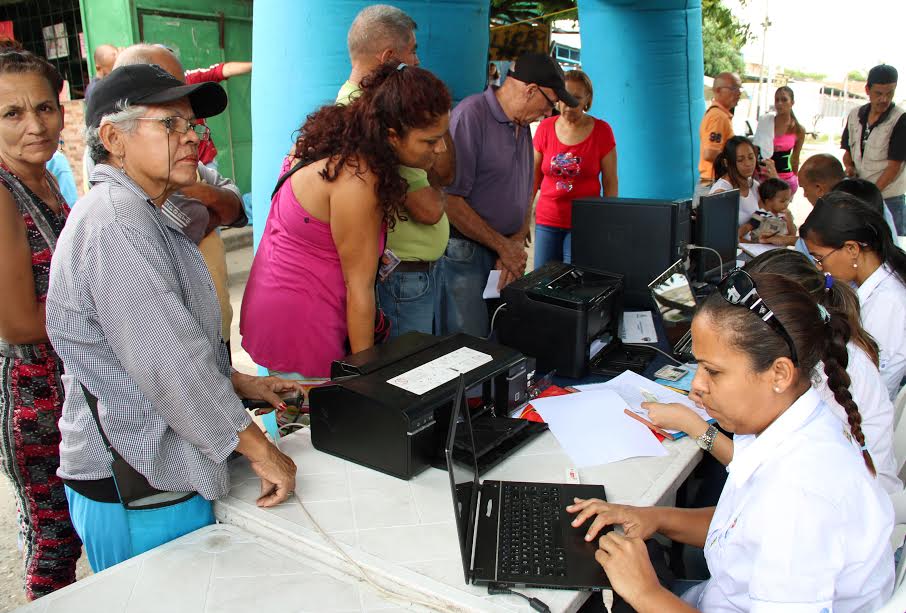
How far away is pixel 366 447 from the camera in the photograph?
1600 millimetres

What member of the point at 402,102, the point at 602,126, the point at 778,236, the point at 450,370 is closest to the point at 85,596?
the point at 450,370

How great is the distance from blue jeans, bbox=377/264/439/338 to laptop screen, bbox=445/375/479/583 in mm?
1075

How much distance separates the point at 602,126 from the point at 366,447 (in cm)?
294

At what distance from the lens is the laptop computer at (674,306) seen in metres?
2.47

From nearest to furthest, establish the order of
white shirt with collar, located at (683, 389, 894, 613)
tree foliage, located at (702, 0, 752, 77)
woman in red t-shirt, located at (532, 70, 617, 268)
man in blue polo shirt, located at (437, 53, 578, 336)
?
1. white shirt with collar, located at (683, 389, 894, 613)
2. man in blue polo shirt, located at (437, 53, 578, 336)
3. woman in red t-shirt, located at (532, 70, 617, 268)
4. tree foliage, located at (702, 0, 752, 77)

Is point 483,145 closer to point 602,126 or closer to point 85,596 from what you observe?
point 602,126

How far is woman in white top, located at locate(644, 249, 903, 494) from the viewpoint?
5.51ft

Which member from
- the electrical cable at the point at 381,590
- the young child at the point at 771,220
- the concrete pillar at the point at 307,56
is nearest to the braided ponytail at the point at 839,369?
the electrical cable at the point at 381,590

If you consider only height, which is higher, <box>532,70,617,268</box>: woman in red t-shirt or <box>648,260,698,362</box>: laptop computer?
<box>532,70,617,268</box>: woman in red t-shirt

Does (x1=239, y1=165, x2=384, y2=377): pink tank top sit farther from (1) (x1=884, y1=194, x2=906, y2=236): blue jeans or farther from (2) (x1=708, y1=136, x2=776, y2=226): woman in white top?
(1) (x1=884, y1=194, x2=906, y2=236): blue jeans

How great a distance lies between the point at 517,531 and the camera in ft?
4.46

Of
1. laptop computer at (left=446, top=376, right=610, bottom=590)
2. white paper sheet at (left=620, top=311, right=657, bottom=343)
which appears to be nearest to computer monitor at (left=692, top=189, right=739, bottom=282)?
white paper sheet at (left=620, top=311, right=657, bottom=343)

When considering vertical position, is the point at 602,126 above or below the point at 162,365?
above

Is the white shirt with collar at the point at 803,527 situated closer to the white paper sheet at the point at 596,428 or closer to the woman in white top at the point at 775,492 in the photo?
the woman in white top at the point at 775,492
